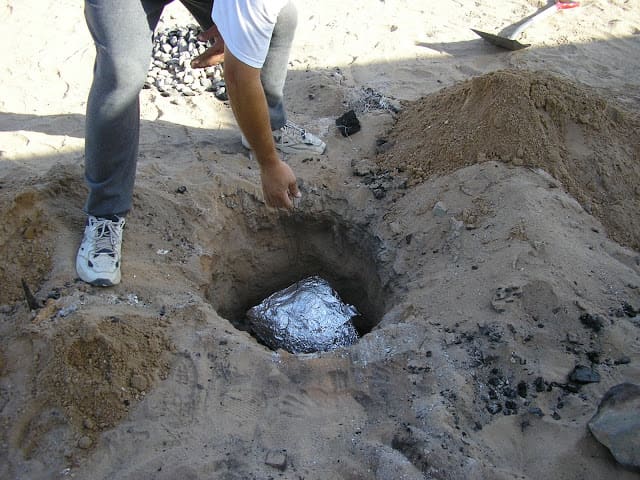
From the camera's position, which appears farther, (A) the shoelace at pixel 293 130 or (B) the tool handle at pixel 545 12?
(B) the tool handle at pixel 545 12

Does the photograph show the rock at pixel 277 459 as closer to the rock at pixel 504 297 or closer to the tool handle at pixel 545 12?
the rock at pixel 504 297

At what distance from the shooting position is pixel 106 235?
8.02 ft

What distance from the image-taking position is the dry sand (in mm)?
1899

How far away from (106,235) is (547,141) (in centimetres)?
214

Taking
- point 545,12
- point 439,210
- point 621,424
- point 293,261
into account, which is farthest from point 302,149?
point 545,12

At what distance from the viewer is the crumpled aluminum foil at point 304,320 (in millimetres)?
2992

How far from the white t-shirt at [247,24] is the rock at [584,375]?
1507 mm

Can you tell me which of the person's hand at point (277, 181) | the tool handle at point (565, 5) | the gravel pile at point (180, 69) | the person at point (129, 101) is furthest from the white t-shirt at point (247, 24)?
the tool handle at point (565, 5)

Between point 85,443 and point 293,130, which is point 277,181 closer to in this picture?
point 85,443

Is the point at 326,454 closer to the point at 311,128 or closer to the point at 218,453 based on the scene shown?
the point at 218,453

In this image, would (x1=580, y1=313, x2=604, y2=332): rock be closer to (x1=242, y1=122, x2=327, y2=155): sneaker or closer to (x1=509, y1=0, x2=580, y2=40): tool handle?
(x1=242, y1=122, x2=327, y2=155): sneaker

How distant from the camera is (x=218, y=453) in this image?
1876mm

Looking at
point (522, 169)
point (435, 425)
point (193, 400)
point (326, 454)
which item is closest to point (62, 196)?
point (193, 400)

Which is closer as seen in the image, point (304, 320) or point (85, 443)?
point (85, 443)
